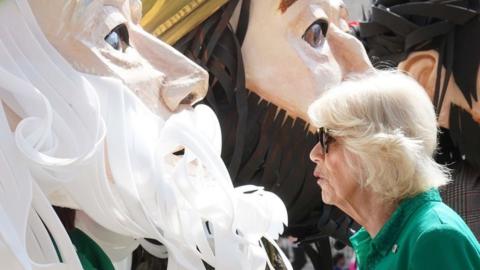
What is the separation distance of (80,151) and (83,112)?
63 millimetres

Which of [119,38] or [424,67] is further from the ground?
[119,38]

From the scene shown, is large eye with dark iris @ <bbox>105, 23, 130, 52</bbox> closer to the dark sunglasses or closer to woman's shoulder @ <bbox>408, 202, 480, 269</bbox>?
the dark sunglasses

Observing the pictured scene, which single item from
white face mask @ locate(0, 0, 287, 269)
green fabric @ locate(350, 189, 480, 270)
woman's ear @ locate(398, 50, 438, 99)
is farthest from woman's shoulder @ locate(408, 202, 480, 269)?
woman's ear @ locate(398, 50, 438, 99)

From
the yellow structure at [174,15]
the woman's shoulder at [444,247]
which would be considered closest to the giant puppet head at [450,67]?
the yellow structure at [174,15]

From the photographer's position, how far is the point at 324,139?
4.61ft

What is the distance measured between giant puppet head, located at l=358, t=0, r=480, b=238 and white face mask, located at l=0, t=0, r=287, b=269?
989 millimetres

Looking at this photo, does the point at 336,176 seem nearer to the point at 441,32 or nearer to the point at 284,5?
the point at 284,5

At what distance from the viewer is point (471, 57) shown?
2170 millimetres

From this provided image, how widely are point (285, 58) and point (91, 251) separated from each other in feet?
2.82

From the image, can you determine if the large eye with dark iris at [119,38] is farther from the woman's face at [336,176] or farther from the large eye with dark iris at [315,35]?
the large eye with dark iris at [315,35]

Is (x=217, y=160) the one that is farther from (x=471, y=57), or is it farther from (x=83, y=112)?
(x=471, y=57)

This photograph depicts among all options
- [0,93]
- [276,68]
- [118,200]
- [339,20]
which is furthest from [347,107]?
[339,20]

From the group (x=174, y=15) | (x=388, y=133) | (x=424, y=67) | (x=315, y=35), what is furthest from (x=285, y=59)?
(x=388, y=133)

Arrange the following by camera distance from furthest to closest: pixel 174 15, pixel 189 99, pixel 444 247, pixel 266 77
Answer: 1. pixel 266 77
2. pixel 174 15
3. pixel 189 99
4. pixel 444 247
